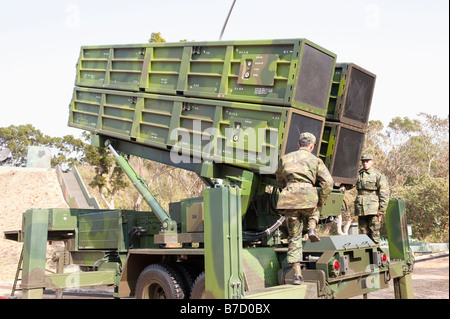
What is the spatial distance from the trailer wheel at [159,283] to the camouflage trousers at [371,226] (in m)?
3.25

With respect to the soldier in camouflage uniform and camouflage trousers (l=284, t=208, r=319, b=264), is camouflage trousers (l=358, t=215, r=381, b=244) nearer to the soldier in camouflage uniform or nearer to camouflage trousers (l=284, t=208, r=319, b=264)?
the soldier in camouflage uniform

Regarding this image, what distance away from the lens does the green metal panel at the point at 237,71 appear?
641 cm

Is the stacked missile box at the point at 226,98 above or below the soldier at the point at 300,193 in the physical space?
above

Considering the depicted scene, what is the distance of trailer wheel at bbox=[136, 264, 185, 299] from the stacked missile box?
165cm

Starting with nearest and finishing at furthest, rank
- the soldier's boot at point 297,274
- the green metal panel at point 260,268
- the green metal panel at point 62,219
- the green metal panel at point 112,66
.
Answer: the soldier's boot at point 297,274 → the green metal panel at point 260,268 → the green metal panel at point 112,66 → the green metal panel at point 62,219

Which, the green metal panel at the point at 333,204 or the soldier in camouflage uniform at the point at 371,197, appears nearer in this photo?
the green metal panel at the point at 333,204

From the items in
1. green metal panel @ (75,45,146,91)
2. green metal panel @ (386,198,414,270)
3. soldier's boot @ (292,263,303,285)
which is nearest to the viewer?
soldier's boot @ (292,263,303,285)

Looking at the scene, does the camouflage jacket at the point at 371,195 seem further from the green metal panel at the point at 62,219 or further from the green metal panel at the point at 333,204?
the green metal panel at the point at 62,219

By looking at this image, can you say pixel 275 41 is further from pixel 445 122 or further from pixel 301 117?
pixel 445 122

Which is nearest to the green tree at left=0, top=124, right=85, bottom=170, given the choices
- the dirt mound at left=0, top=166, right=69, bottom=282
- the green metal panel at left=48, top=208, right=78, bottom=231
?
the dirt mound at left=0, top=166, right=69, bottom=282

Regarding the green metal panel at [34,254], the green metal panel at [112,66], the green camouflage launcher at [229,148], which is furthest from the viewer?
the green metal panel at [112,66]

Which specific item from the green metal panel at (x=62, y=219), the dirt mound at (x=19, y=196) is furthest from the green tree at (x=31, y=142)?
the green metal panel at (x=62, y=219)

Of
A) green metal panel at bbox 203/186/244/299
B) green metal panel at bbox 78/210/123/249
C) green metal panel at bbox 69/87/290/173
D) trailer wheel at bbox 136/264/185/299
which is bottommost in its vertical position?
trailer wheel at bbox 136/264/185/299

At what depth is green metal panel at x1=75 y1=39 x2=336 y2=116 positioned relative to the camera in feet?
21.0
